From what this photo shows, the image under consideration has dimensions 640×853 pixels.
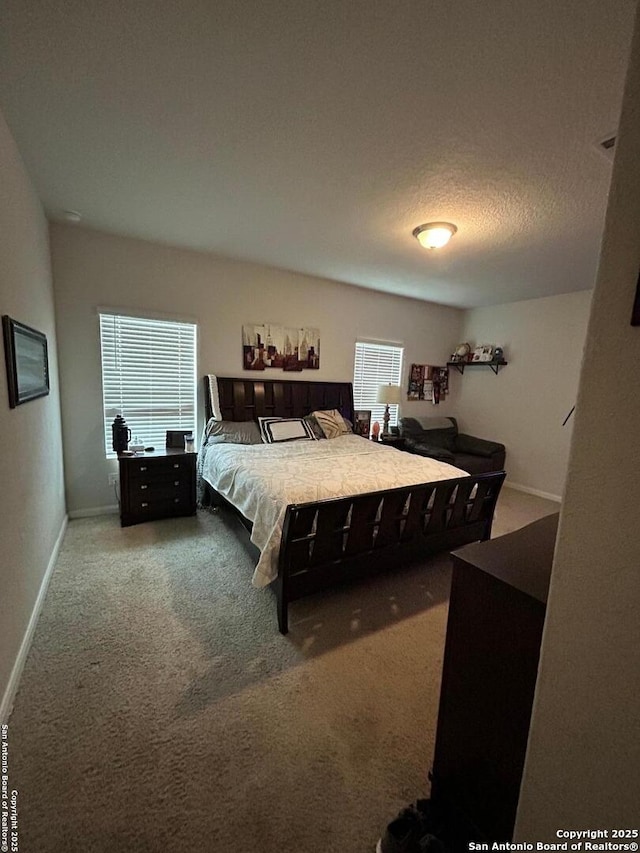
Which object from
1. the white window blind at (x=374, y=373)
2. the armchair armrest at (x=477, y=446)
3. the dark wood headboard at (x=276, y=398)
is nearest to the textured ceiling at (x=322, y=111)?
the dark wood headboard at (x=276, y=398)

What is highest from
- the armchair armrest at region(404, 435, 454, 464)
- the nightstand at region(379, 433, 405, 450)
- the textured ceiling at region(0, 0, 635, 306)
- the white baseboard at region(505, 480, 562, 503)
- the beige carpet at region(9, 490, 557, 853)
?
the textured ceiling at region(0, 0, 635, 306)

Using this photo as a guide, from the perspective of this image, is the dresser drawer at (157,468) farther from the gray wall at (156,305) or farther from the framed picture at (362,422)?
the framed picture at (362,422)

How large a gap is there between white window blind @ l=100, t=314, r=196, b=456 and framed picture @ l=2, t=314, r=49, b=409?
0.97 m

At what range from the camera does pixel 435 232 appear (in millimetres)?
2584

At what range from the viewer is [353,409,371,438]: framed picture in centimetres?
483

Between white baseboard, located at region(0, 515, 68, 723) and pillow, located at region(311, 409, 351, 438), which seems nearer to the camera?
white baseboard, located at region(0, 515, 68, 723)

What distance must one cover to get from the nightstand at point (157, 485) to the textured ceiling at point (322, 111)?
2.02 meters

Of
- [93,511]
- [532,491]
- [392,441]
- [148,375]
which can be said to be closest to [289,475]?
[148,375]

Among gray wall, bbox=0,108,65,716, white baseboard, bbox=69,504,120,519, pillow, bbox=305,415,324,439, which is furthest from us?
pillow, bbox=305,415,324,439

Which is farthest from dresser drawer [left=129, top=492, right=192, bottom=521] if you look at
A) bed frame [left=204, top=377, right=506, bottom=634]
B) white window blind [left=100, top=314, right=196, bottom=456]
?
bed frame [left=204, top=377, right=506, bottom=634]

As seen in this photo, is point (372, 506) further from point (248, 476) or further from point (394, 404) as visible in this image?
point (394, 404)

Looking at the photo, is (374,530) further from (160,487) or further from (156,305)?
(156,305)

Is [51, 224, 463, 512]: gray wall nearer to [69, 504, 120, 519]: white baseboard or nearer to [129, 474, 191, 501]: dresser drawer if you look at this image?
[69, 504, 120, 519]: white baseboard

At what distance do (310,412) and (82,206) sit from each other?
2792mm
